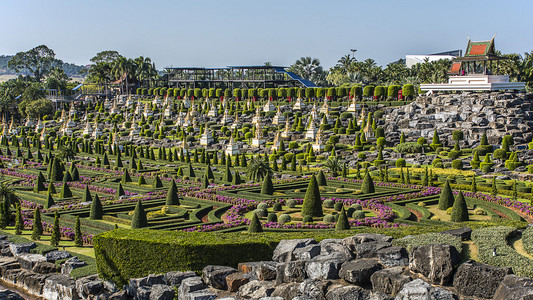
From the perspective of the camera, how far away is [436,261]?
21.2 m

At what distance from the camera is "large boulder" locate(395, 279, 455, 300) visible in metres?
19.7

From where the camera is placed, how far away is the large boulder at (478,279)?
19781 mm

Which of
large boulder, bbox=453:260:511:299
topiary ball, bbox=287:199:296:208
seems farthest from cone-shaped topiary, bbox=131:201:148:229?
large boulder, bbox=453:260:511:299

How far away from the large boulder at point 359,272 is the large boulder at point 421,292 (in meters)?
1.89

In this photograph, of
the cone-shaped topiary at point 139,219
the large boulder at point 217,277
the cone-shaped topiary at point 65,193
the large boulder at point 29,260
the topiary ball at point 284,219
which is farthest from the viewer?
the cone-shaped topiary at point 65,193

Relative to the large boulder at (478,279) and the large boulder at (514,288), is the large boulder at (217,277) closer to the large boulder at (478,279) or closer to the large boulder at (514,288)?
the large boulder at (478,279)

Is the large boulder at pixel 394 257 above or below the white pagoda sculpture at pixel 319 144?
below

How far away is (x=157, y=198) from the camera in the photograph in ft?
168

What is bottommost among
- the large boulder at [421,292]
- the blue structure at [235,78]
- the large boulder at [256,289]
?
the large boulder at [256,289]

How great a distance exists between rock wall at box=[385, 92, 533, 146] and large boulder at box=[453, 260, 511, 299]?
53.3m

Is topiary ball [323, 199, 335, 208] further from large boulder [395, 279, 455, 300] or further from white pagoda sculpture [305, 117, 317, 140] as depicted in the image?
white pagoda sculpture [305, 117, 317, 140]

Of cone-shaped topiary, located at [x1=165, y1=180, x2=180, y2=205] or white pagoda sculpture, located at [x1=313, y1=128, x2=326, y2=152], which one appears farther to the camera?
white pagoda sculpture, located at [x1=313, y1=128, x2=326, y2=152]

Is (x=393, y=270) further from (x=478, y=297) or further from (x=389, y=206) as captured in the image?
(x=389, y=206)

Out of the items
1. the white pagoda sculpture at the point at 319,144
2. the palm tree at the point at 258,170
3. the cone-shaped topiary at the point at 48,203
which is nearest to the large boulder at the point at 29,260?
the cone-shaped topiary at the point at 48,203
